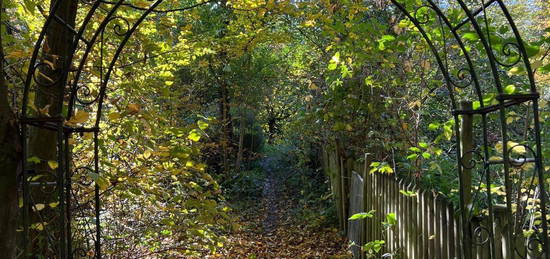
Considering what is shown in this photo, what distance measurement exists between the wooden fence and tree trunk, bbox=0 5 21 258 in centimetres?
218

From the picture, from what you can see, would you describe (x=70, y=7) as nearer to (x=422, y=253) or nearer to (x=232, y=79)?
(x=422, y=253)

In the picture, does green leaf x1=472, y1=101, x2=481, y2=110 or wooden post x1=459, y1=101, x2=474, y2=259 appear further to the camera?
green leaf x1=472, y1=101, x2=481, y2=110

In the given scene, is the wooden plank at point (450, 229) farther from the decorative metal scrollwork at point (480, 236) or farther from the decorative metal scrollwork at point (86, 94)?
the decorative metal scrollwork at point (86, 94)

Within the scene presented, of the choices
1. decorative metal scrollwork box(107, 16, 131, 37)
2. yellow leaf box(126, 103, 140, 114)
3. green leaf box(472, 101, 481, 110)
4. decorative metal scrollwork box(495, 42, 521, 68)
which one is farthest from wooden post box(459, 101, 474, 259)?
decorative metal scrollwork box(107, 16, 131, 37)

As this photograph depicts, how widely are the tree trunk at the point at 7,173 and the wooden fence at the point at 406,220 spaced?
7.14 feet

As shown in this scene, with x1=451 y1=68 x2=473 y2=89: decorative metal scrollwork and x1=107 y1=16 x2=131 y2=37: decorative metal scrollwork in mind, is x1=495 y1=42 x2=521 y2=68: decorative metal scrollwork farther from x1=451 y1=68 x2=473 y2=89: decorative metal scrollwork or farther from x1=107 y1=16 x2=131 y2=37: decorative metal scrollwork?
x1=107 y1=16 x2=131 y2=37: decorative metal scrollwork

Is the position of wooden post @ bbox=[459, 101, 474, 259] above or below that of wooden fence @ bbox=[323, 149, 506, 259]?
above

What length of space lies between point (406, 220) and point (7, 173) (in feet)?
9.31

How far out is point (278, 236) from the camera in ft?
24.2

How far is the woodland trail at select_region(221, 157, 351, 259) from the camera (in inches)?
245

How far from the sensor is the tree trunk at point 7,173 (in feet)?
5.79

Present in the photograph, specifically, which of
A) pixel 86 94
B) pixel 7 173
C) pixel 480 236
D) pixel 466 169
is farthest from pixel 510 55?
pixel 7 173

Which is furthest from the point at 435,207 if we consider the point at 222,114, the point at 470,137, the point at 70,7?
the point at 222,114

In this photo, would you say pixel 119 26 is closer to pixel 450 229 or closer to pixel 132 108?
pixel 132 108
